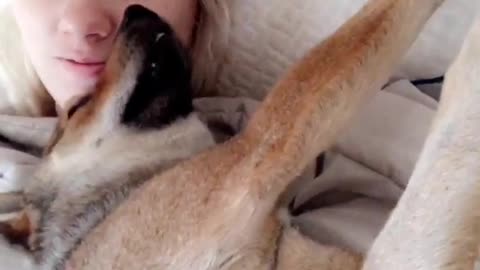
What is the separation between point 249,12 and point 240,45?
→ 0.06 m

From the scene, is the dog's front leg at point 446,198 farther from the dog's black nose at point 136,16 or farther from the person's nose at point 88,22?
the person's nose at point 88,22

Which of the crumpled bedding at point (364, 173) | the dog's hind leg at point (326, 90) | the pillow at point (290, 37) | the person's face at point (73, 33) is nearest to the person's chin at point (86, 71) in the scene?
the person's face at point (73, 33)

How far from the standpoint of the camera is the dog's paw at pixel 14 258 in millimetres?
1053

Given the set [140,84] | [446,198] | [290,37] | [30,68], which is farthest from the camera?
[30,68]

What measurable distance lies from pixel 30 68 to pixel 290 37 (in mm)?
426

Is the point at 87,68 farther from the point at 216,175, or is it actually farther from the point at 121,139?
the point at 216,175

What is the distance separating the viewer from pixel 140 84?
105 cm

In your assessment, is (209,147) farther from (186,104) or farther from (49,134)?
(49,134)

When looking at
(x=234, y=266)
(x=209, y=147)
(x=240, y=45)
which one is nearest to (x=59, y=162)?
(x=209, y=147)

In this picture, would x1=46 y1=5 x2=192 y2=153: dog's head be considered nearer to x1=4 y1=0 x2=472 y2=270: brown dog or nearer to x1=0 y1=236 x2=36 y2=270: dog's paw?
x1=4 y1=0 x2=472 y2=270: brown dog

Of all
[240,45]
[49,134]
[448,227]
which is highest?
[448,227]

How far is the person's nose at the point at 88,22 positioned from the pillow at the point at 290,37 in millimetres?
242

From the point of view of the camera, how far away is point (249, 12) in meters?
1.40

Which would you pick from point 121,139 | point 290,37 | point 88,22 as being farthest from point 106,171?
point 290,37
